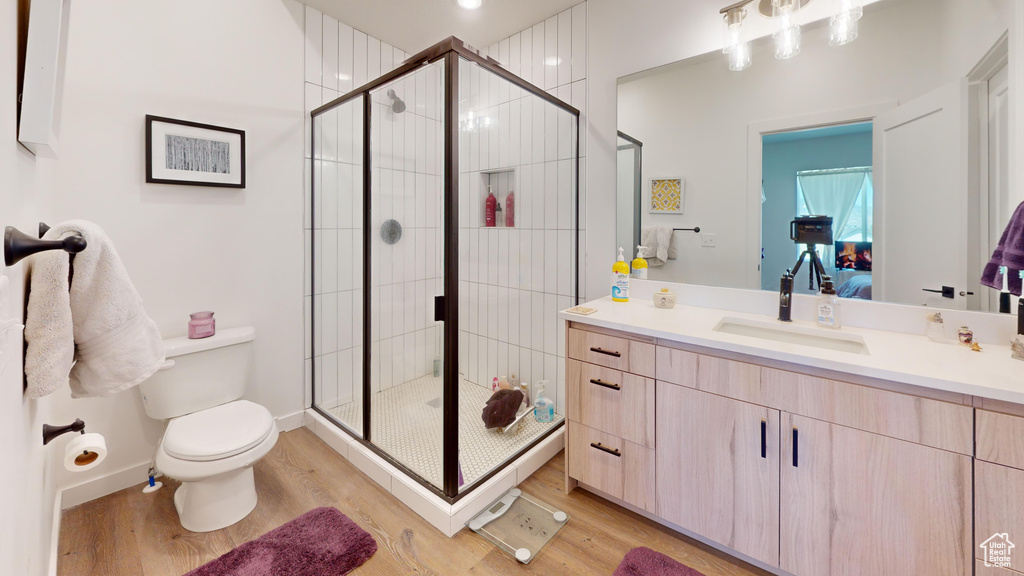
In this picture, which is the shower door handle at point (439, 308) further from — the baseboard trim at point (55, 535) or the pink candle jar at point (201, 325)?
the baseboard trim at point (55, 535)

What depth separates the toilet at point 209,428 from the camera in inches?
61.2

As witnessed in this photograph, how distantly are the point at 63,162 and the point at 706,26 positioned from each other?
2819mm

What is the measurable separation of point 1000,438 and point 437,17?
2.90 meters

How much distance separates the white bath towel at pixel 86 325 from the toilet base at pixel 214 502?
87 cm

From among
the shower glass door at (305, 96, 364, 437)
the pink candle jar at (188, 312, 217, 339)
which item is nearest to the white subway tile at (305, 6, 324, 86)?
the shower glass door at (305, 96, 364, 437)

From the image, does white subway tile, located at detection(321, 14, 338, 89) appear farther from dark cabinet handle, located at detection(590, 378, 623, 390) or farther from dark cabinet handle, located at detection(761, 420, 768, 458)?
dark cabinet handle, located at detection(761, 420, 768, 458)

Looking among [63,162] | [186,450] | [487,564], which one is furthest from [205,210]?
[487,564]

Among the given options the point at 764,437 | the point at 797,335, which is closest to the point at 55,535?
the point at 764,437

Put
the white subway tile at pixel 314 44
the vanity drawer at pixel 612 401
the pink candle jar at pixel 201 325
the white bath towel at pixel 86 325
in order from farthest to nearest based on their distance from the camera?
the white subway tile at pixel 314 44 < the pink candle jar at pixel 201 325 < the vanity drawer at pixel 612 401 < the white bath towel at pixel 86 325

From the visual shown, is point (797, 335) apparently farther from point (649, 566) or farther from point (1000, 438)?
point (649, 566)

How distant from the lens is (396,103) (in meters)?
1.87

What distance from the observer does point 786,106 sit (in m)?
1.68

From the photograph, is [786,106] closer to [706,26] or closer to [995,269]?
[706,26]

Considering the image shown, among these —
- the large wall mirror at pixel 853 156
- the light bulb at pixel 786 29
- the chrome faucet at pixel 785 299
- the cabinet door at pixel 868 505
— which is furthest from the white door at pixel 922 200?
the cabinet door at pixel 868 505
